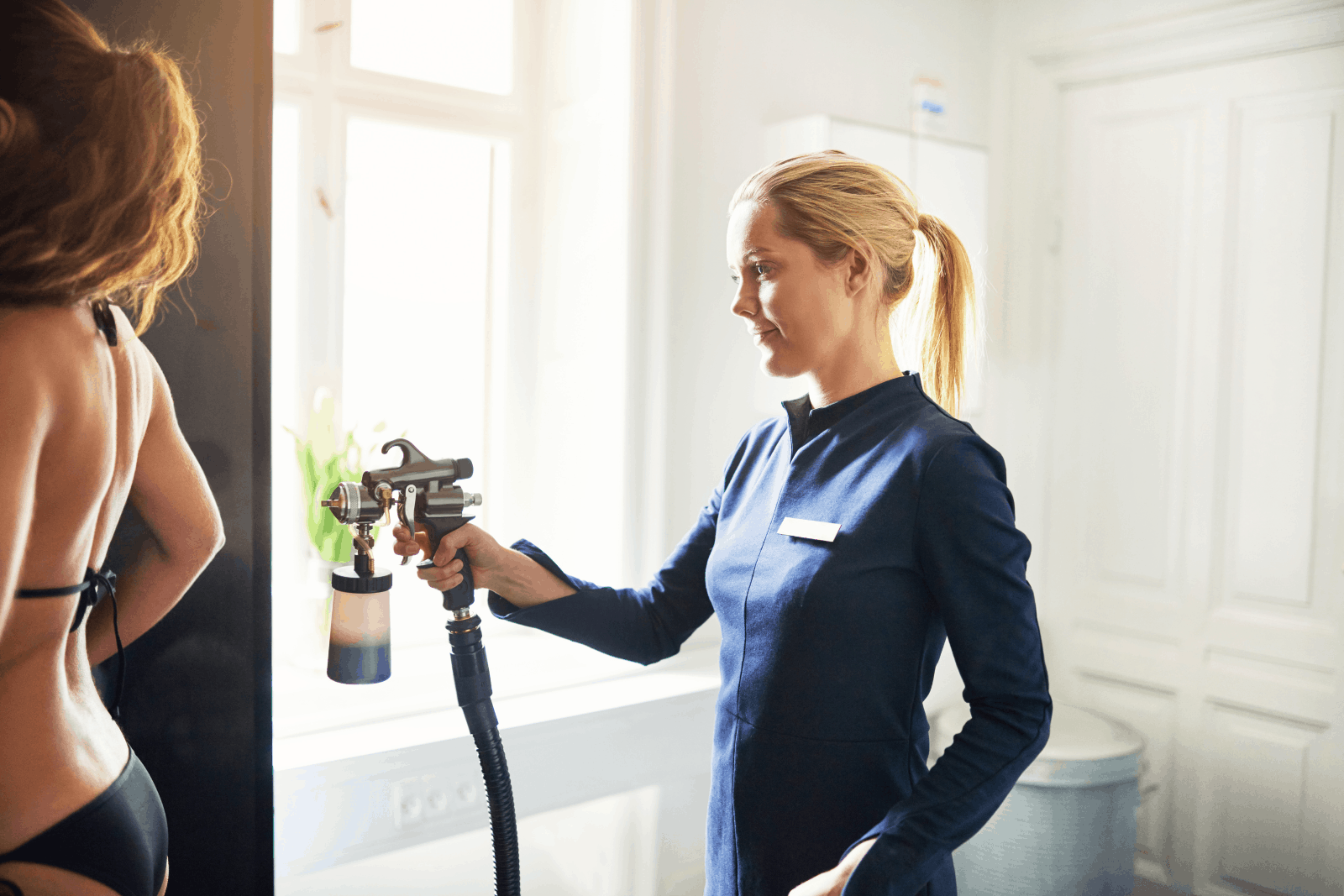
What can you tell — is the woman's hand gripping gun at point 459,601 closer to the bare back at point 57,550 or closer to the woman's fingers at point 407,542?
the woman's fingers at point 407,542

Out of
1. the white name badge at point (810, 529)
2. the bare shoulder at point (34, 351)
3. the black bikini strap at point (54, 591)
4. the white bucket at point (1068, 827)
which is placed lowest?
the white bucket at point (1068, 827)

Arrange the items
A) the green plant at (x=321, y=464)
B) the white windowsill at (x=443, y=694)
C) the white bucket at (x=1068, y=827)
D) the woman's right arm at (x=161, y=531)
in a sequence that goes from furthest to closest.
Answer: the white bucket at (x=1068, y=827)
the green plant at (x=321, y=464)
the white windowsill at (x=443, y=694)
the woman's right arm at (x=161, y=531)

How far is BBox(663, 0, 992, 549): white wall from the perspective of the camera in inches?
82.5

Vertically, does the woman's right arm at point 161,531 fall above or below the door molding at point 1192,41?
below

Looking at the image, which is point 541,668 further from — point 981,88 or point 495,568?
point 981,88

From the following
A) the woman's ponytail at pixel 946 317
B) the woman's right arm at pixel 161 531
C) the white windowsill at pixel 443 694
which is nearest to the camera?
the woman's right arm at pixel 161 531

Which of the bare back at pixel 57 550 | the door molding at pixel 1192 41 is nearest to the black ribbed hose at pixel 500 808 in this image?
the bare back at pixel 57 550

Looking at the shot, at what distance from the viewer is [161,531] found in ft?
2.90

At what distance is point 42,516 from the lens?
757 millimetres

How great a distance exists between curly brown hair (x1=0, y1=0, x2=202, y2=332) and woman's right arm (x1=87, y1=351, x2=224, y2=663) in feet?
0.33

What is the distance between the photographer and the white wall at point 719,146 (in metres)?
2.10

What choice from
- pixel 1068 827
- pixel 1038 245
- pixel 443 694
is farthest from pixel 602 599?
pixel 1038 245

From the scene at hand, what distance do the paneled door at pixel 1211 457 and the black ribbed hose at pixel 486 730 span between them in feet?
6.85

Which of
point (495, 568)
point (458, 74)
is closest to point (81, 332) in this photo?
point (495, 568)
